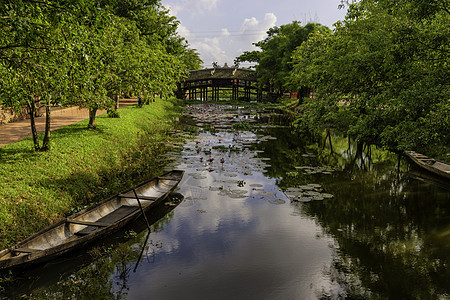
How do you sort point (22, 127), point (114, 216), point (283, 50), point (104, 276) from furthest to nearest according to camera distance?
point (283, 50) → point (22, 127) → point (114, 216) → point (104, 276)

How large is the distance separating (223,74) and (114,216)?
190ft

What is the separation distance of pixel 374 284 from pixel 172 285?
201 inches

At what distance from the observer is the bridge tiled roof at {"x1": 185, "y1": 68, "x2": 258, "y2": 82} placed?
63.6m

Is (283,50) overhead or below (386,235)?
overhead

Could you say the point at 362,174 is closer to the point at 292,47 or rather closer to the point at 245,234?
the point at 245,234

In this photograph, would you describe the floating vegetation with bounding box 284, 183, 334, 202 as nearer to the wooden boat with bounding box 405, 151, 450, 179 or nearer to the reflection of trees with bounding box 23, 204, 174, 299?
the wooden boat with bounding box 405, 151, 450, 179

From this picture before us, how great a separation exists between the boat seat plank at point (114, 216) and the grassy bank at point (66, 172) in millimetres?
1283

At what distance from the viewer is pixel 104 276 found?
7.87 m

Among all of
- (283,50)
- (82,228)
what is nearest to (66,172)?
(82,228)

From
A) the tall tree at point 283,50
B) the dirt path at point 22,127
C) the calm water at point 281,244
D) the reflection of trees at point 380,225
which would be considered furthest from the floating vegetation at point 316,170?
the tall tree at point 283,50

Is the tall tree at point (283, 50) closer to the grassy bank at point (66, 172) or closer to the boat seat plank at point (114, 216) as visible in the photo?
the grassy bank at point (66, 172)

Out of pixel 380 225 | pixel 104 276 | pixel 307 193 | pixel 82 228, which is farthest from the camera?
pixel 307 193

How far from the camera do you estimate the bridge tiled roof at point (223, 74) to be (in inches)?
2505

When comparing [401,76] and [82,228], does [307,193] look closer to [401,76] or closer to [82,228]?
[401,76]
